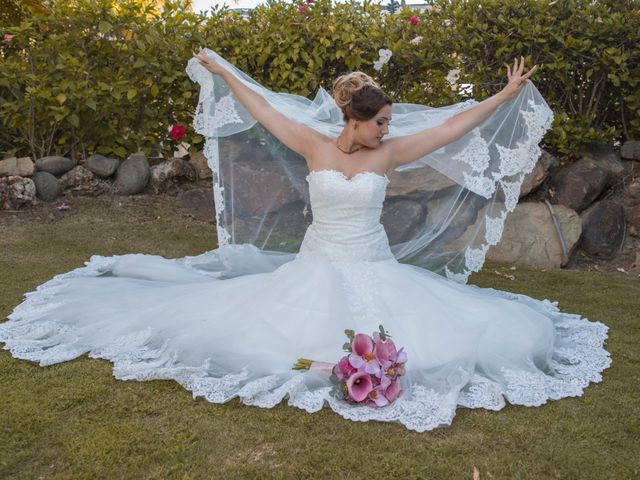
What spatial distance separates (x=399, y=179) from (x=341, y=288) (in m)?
1.67

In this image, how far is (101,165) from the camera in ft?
27.0

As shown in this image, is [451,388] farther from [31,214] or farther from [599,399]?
[31,214]

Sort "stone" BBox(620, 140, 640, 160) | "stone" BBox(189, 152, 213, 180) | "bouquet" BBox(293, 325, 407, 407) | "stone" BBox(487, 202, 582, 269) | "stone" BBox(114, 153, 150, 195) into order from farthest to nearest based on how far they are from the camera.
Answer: "stone" BBox(189, 152, 213, 180)
"stone" BBox(114, 153, 150, 195)
"stone" BBox(620, 140, 640, 160)
"stone" BBox(487, 202, 582, 269)
"bouquet" BBox(293, 325, 407, 407)

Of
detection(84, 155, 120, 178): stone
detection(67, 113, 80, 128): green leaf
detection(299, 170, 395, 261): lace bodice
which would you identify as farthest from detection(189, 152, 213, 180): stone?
detection(299, 170, 395, 261): lace bodice

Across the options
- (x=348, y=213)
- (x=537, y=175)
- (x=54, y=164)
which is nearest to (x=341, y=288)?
(x=348, y=213)

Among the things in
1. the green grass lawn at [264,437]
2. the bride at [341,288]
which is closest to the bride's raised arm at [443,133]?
the bride at [341,288]

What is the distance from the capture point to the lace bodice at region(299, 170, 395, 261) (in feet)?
14.6

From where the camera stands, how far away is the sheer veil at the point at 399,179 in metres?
5.25

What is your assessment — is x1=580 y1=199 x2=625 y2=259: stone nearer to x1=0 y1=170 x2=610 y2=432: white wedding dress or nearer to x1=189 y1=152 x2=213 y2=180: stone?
x1=0 y1=170 x2=610 y2=432: white wedding dress

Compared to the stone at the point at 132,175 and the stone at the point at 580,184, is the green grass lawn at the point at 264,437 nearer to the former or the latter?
the stone at the point at 580,184

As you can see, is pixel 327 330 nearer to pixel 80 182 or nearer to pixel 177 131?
pixel 177 131

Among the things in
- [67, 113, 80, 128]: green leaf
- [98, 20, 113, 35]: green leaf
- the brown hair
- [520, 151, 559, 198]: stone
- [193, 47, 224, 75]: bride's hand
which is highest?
[98, 20, 113, 35]: green leaf

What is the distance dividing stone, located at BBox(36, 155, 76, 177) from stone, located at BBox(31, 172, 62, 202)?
5.3 inches

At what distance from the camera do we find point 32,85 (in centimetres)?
782
